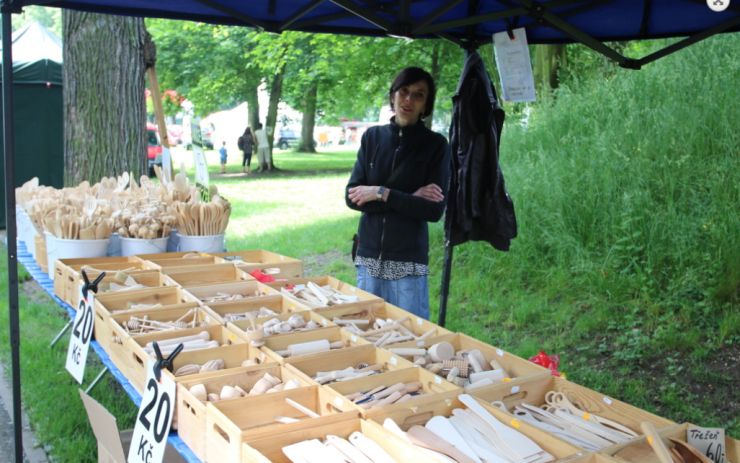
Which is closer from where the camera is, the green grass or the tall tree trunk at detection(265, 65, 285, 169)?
the green grass

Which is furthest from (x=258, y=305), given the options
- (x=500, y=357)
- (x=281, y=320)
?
(x=500, y=357)

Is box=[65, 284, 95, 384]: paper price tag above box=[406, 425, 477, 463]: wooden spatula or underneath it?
underneath

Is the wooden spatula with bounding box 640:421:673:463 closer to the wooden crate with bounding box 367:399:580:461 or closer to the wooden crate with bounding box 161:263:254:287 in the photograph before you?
the wooden crate with bounding box 367:399:580:461

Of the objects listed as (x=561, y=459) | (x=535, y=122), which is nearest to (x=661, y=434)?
(x=561, y=459)

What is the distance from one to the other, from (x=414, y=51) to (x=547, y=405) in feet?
35.7

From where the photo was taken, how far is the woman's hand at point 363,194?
3303 mm

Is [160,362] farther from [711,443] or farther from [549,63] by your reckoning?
[549,63]

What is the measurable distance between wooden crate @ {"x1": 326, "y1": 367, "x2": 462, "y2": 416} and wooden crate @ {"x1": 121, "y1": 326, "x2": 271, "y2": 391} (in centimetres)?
35

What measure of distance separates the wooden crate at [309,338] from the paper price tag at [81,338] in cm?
80

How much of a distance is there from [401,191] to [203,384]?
1.64 m

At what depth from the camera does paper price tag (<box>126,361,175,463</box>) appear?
1926 mm

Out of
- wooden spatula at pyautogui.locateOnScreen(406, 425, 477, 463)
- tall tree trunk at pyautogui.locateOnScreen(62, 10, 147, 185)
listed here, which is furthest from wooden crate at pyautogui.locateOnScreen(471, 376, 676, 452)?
tall tree trunk at pyautogui.locateOnScreen(62, 10, 147, 185)

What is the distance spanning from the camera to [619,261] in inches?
214

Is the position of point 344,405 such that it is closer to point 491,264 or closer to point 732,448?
point 732,448
